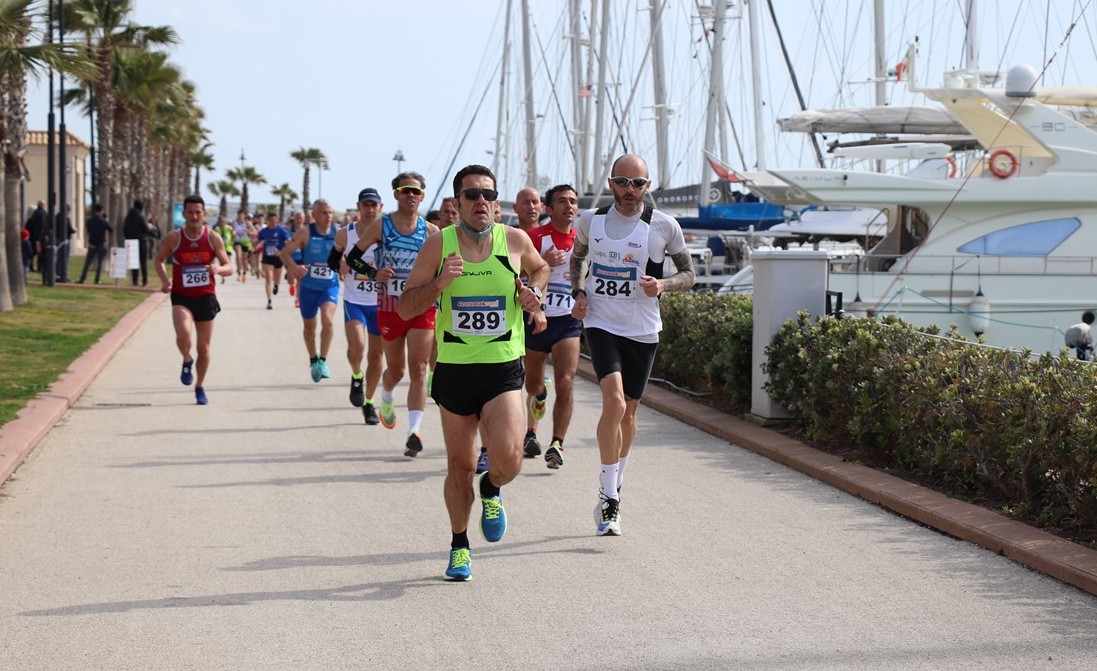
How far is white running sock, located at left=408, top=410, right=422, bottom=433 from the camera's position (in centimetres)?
1066

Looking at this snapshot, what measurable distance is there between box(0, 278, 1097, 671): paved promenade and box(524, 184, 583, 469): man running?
1.19 ft

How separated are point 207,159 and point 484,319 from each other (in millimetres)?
112549

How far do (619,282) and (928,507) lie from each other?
7.13ft

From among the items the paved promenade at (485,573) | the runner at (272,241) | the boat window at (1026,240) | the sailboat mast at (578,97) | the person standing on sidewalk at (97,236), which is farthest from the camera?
the sailboat mast at (578,97)

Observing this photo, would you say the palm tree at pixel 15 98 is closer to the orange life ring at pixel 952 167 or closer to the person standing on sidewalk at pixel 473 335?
the orange life ring at pixel 952 167

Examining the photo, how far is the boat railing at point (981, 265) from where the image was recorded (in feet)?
63.8

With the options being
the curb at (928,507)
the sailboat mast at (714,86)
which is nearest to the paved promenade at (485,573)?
the curb at (928,507)

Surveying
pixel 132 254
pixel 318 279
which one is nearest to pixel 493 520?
pixel 318 279

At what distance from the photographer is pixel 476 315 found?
674cm

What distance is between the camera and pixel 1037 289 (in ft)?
63.1

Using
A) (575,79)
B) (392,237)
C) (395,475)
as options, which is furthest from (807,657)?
(575,79)

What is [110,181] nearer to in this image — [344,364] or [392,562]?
[344,364]

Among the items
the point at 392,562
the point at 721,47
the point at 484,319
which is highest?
the point at 721,47

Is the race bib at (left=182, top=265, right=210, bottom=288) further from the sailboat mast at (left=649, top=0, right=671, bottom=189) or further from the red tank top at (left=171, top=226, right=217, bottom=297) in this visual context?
the sailboat mast at (left=649, top=0, right=671, bottom=189)
